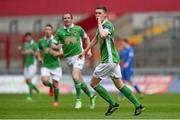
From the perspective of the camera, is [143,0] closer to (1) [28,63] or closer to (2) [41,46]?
(1) [28,63]

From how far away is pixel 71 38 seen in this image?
62.4 feet

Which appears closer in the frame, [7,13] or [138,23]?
[7,13]

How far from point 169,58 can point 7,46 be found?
27.9 feet

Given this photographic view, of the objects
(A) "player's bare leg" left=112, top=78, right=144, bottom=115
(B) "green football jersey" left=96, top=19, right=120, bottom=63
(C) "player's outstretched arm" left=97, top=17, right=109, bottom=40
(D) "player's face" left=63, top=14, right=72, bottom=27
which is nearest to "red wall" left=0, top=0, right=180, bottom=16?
(D) "player's face" left=63, top=14, right=72, bottom=27

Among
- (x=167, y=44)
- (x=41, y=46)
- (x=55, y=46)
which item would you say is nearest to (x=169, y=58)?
(x=167, y=44)

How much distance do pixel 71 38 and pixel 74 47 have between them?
287mm

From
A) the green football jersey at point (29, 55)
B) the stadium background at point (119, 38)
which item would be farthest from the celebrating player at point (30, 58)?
the stadium background at point (119, 38)

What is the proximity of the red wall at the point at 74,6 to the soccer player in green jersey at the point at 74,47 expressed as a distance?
14946 mm

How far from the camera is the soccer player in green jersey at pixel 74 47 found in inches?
742

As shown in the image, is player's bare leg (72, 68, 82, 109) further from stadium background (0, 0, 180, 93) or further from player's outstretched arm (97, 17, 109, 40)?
stadium background (0, 0, 180, 93)

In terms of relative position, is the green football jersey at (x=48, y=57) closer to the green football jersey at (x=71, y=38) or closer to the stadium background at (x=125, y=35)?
the green football jersey at (x=71, y=38)

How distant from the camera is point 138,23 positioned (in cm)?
3766

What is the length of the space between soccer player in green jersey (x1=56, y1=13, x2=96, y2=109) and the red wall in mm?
14946

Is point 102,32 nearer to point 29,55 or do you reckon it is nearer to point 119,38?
point 29,55
